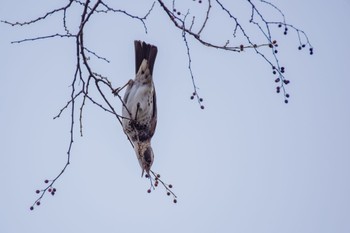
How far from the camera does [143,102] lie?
558cm

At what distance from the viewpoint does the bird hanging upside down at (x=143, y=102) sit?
5.51m

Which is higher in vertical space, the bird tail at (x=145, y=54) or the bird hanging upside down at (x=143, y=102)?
the bird tail at (x=145, y=54)

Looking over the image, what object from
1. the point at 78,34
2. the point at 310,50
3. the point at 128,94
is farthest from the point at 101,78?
the point at 128,94

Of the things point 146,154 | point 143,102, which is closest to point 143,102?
point 143,102

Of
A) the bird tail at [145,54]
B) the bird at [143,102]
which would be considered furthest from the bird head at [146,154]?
the bird tail at [145,54]

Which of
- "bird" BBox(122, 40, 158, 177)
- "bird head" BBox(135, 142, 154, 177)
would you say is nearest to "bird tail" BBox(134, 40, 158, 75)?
"bird" BBox(122, 40, 158, 177)

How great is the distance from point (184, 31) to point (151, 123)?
3.03 meters

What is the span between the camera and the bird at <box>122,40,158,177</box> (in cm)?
551

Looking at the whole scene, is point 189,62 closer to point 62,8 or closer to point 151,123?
point 62,8

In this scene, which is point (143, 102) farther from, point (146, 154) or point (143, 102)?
point (146, 154)

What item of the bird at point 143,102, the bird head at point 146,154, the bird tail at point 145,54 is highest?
the bird tail at point 145,54

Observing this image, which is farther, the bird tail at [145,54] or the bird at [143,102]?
the bird tail at [145,54]

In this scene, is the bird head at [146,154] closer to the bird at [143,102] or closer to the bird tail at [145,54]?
the bird at [143,102]

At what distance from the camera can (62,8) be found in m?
3.08
